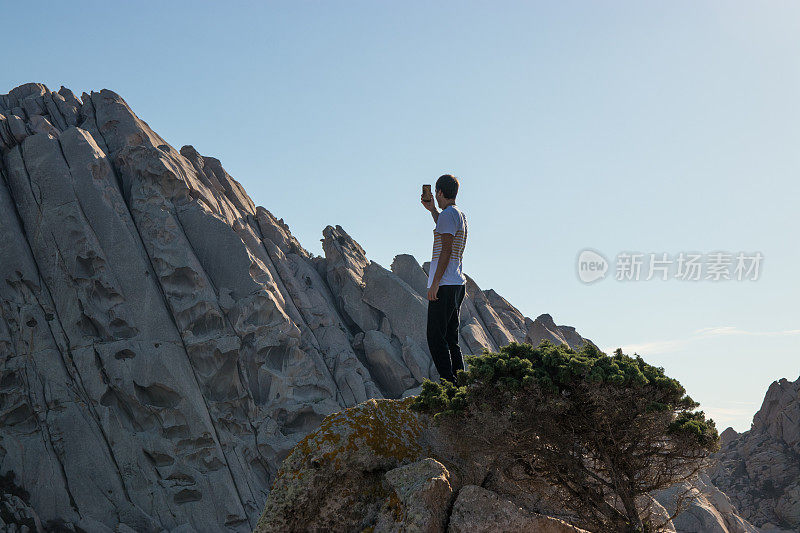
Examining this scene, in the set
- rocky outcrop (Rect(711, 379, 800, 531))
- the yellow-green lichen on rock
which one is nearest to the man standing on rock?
the yellow-green lichen on rock

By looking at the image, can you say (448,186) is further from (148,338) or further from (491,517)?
(148,338)

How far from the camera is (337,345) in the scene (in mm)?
39906

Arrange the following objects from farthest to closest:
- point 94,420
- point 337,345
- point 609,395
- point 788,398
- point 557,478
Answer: point 788,398
point 337,345
point 94,420
point 557,478
point 609,395

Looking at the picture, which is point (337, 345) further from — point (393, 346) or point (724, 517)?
point (724, 517)

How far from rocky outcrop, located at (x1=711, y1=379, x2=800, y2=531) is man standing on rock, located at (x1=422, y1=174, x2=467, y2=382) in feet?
137

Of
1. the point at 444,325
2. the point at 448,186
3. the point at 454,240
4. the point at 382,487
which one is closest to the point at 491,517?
the point at 382,487

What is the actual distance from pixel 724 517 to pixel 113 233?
3489cm

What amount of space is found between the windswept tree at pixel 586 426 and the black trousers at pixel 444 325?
123cm

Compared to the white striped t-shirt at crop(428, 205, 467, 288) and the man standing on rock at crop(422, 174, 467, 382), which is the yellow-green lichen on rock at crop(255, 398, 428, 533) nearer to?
the man standing on rock at crop(422, 174, 467, 382)

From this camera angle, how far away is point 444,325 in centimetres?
1064

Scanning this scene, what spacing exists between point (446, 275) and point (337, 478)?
3589 millimetres

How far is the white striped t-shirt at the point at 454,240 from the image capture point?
33.9 ft

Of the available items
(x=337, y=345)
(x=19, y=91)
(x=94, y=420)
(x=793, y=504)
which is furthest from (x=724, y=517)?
(x=19, y=91)

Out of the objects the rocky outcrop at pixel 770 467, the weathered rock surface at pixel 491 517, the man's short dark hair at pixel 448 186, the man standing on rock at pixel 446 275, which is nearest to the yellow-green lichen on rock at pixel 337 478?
the weathered rock surface at pixel 491 517
